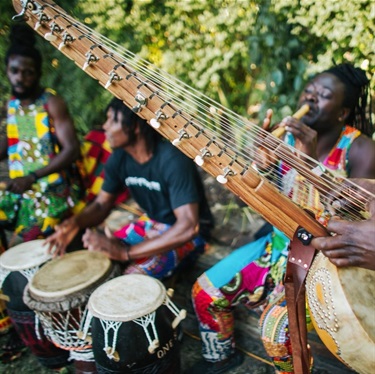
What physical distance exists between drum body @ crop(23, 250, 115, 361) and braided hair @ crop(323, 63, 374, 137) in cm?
174

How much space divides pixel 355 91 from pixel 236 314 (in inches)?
68.5

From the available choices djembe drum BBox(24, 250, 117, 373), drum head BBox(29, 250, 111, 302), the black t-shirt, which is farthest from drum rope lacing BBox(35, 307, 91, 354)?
the black t-shirt

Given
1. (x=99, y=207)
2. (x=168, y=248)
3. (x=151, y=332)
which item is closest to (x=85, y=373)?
(x=151, y=332)

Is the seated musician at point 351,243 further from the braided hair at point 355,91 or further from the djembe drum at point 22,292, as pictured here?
the djembe drum at point 22,292

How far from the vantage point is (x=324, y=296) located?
4.72 ft

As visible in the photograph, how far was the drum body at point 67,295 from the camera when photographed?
212 centimetres

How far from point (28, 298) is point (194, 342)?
122cm

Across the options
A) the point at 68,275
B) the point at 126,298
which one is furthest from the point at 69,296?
the point at 126,298

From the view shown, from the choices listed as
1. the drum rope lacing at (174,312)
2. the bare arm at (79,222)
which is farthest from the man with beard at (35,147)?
the drum rope lacing at (174,312)

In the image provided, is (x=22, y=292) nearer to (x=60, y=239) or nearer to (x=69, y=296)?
(x=60, y=239)

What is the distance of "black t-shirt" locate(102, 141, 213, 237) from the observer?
255cm

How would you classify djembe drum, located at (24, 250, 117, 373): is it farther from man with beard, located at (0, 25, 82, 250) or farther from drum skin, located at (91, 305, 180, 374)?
man with beard, located at (0, 25, 82, 250)

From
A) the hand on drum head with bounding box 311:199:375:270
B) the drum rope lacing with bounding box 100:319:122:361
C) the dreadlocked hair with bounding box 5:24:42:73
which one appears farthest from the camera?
the dreadlocked hair with bounding box 5:24:42:73

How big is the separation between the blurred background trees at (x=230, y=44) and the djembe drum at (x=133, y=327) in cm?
208
